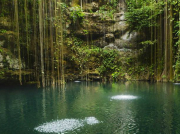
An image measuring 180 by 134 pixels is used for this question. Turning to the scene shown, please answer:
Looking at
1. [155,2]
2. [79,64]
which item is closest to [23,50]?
[79,64]

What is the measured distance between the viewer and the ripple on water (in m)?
4.64

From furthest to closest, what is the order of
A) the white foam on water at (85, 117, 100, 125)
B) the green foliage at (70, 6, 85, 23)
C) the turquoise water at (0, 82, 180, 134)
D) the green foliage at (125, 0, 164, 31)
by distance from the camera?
the green foliage at (70, 6, 85, 23)
the green foliage at (125, 0, 164, 31)
the white foam on water at (85, 117, 100, 125)
the turquoise water at (0, 82, 180, 134)

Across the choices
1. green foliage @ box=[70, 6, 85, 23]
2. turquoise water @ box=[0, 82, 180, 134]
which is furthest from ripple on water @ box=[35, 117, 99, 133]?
green foliage @ box=[70, 6, 85, 23]

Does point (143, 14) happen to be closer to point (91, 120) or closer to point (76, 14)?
point (76, 14)

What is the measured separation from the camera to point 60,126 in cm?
491

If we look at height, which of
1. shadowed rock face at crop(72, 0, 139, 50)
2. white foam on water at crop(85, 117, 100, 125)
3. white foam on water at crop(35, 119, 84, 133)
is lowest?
white foam on water at crop(35, 119, 84, 133)

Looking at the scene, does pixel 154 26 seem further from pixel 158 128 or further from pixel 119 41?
pixel 158 128

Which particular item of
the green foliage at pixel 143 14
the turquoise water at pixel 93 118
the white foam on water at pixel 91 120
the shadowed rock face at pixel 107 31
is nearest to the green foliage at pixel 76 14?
the shadowed rock face at pixel 107 31

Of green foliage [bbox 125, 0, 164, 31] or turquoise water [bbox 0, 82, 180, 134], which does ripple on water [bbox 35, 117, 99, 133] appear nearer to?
turquoise water [bbox 0, 82, 180, 134]

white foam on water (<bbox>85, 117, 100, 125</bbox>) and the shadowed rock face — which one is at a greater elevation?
the shadowed rock face

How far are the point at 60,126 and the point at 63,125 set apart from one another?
0.10 metres

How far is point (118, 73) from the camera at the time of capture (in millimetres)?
16266

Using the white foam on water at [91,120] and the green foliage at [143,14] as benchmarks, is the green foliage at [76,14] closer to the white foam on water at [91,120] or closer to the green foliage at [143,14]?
the green foliage at [143,14]

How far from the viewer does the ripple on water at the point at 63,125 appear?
464cm
